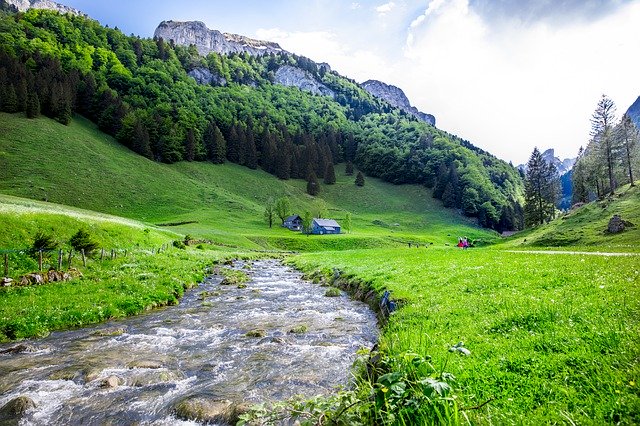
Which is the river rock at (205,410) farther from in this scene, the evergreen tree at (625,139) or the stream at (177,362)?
the evergreen tree at (625,139)

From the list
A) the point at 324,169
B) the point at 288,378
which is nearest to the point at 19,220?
the point at 288,378

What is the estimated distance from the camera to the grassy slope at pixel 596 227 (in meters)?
48.9

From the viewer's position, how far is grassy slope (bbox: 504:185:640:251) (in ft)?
160

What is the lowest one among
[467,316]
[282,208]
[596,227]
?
[467,316]

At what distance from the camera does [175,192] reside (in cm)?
12338

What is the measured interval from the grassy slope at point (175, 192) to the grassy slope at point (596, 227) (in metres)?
A: 44.6

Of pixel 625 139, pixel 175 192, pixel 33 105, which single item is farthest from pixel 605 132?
pixel 33 105

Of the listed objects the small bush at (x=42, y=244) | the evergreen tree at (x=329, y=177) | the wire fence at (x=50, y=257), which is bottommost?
the wire fence at (x=50, y=257)

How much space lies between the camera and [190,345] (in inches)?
598

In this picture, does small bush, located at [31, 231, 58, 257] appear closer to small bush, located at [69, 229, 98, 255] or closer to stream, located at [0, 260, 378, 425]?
small bush, located at [69, 229, 98, 255]

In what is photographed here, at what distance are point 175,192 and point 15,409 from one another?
12252 centimetres

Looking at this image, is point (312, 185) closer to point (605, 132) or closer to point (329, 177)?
point (329, 177)

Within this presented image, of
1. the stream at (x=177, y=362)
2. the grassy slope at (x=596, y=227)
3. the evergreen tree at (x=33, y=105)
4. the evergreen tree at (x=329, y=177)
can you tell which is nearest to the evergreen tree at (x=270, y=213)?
the evergreen tree at (x=329, y=177)

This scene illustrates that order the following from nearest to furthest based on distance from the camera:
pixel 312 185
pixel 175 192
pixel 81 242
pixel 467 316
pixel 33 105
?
1. pixel 467 316
2. pixel 81 242
3. pixel 175 192
4. pixel 33 105
5. pixel 312 185
